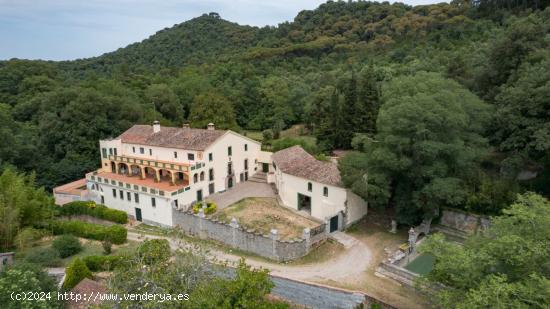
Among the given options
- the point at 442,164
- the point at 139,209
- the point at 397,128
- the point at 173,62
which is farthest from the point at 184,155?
the point at 173,62

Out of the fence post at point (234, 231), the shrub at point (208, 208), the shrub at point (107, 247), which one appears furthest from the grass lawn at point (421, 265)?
the shrub at point (107, 247)

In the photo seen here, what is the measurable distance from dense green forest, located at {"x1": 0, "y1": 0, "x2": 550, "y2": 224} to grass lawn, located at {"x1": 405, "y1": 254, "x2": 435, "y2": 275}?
9.65 feet

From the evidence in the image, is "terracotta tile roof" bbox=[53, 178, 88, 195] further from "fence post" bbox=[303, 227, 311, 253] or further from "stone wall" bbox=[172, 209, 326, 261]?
"fence post" bbox=[303, 227, 311, 253]

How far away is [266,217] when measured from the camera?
28969 mm

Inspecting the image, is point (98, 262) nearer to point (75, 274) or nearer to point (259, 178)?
point (75, 274)

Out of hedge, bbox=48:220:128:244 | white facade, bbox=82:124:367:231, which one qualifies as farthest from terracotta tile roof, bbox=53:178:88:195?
hedge, bbox=48:220:128:244

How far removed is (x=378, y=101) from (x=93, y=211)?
28755 millimetres

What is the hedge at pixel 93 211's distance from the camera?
31.2 meters

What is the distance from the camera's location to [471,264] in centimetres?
1489

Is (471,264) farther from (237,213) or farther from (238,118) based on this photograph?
(238,118)

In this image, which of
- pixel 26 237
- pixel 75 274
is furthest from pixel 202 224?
pixel 26 237

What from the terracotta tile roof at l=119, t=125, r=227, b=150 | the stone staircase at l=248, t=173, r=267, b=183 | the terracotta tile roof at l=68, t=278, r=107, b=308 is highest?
the terracotta tile roof at l=119, t=125, r=227, b=150

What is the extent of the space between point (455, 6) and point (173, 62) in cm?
6150

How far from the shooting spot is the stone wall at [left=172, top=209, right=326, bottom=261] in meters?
23.9
